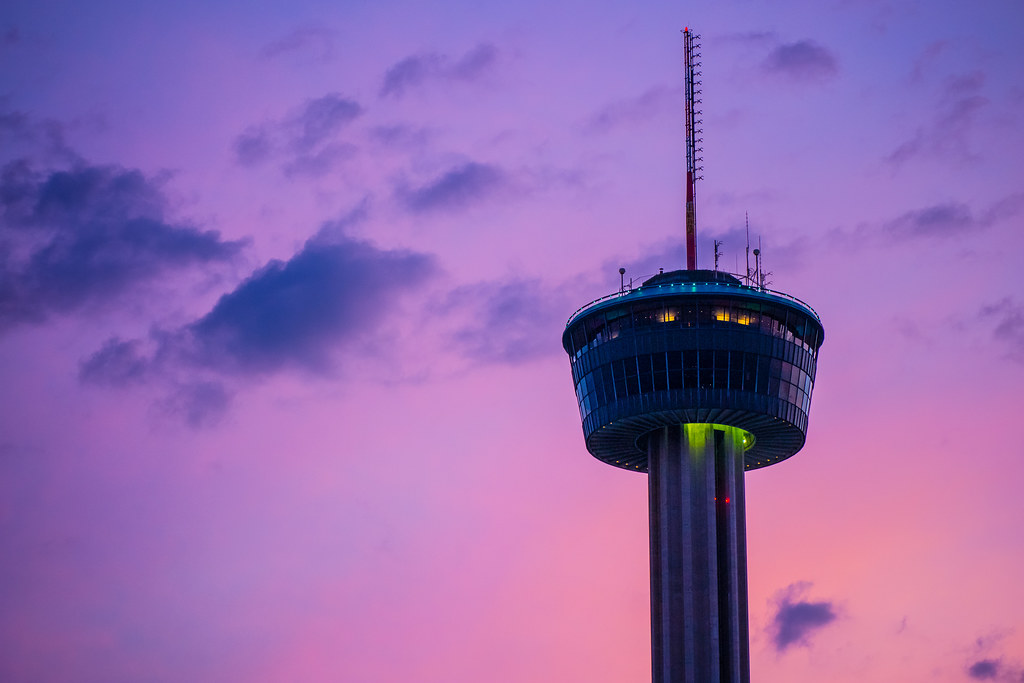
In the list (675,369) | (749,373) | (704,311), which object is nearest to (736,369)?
(749,373)

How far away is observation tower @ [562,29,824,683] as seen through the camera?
159 m

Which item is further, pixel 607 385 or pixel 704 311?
pixel 607 385

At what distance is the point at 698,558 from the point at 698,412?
1416cm

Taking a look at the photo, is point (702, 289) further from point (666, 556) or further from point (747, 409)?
Answer: point (666, 556)

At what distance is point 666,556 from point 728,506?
25.7 ft

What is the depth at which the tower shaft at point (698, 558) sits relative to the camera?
158 meters

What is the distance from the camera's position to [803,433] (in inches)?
6629

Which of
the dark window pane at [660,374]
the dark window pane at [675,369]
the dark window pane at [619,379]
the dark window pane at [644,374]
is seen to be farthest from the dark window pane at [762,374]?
the dark window pane at [619,379]

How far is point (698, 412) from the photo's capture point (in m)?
163

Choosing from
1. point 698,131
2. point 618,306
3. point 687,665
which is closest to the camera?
point 687,665

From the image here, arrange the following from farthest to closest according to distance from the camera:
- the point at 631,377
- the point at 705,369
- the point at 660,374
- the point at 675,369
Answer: the point at 631,377 → the point at 660,374 → the point at 675,369 → the point at 705,369

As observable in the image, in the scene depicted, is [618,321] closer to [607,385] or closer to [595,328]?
[595,328]

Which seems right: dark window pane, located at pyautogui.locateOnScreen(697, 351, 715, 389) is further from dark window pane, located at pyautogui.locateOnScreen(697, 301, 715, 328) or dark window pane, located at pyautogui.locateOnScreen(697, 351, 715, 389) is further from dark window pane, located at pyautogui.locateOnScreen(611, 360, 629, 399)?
dark window pane, located at pyautogui.locateOnScreen(611, 360, 629, 399)

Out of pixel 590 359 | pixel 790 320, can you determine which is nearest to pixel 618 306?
pixel 590 359
